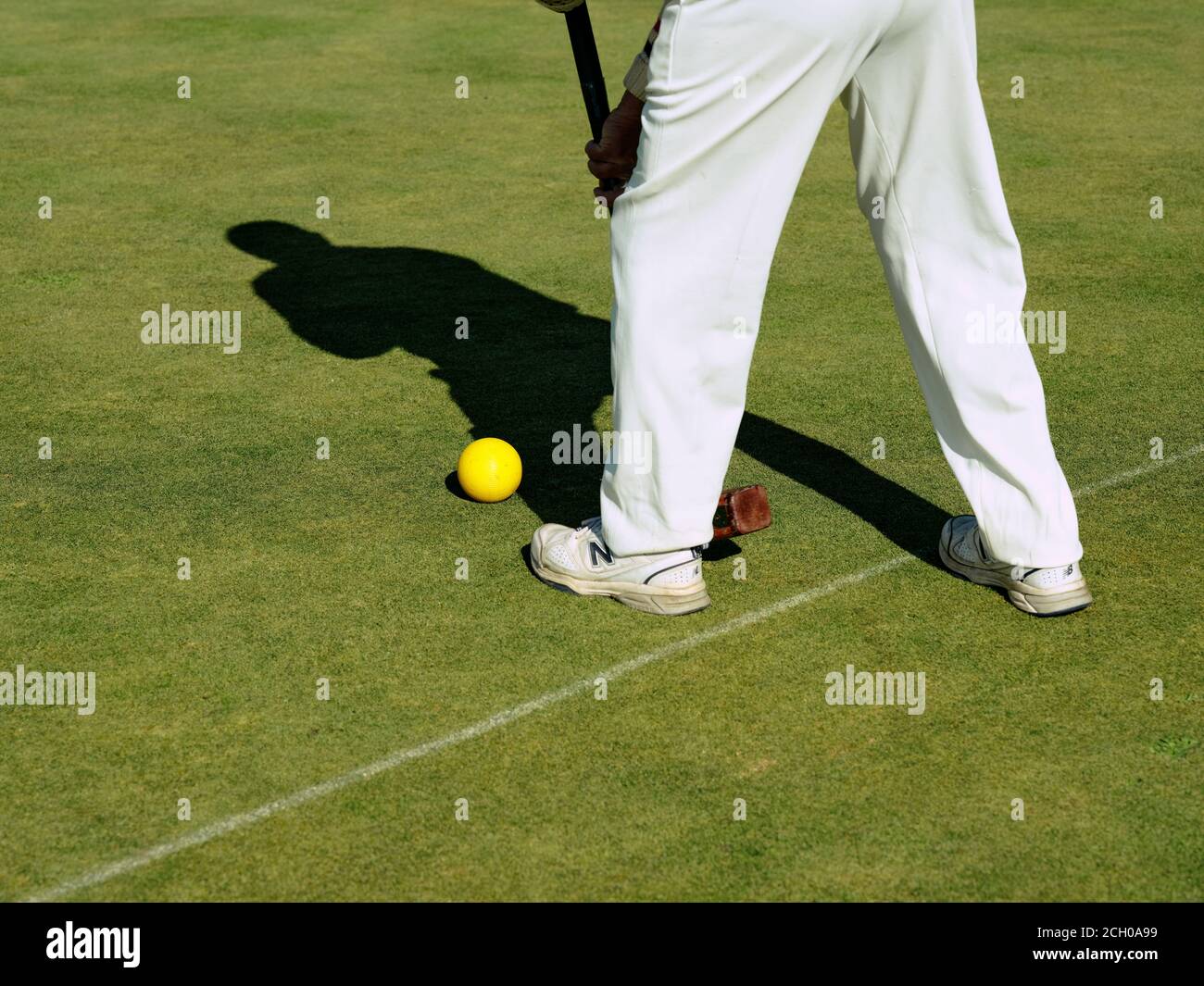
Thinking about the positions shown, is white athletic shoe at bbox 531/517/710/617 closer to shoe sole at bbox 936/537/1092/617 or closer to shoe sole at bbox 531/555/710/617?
shoe sole at bbox 531/555/710/617

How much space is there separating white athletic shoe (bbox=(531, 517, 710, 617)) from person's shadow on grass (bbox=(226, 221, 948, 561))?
0.53 meters

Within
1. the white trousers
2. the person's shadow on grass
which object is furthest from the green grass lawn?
the white trousers

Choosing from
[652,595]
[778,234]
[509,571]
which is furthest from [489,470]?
[778,234]

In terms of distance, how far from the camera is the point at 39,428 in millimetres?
6301

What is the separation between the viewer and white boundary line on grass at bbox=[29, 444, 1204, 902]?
12.0ft

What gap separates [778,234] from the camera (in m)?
4.47

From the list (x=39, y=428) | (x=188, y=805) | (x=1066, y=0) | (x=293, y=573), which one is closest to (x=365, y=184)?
(x=39, y=428)

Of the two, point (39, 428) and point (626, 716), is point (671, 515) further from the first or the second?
point (39, 428)

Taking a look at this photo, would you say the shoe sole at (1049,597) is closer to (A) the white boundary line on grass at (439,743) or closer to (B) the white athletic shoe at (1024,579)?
(B) the white athletic shoe at (1024,579)

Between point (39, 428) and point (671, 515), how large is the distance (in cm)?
301

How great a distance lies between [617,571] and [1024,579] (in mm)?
1280

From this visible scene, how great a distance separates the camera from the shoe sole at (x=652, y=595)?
4824mm

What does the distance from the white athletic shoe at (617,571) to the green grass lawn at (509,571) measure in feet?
0.25

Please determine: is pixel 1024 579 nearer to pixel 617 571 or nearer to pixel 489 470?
pixel 617 571
